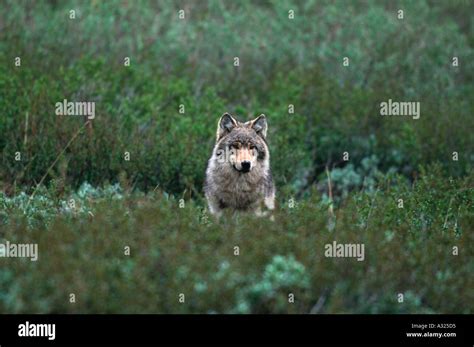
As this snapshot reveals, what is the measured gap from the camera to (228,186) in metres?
9.41

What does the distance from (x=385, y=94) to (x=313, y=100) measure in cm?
120

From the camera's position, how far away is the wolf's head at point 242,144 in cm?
927

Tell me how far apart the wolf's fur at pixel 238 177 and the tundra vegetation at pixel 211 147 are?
449 millimetres

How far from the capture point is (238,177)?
9406 millimetres

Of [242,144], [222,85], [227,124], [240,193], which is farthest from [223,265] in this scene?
[222,85]

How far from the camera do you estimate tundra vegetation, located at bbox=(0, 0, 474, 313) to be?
6.73 metres

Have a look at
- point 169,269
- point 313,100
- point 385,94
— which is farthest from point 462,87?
point 169,269

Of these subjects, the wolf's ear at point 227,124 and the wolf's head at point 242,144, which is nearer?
the wolf's head at point 242,144

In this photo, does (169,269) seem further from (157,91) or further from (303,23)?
(303,23)

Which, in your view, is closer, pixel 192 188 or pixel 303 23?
pixel 192 188

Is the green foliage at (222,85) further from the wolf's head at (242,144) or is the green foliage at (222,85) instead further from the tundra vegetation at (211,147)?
the wolf's head at (242,144)
